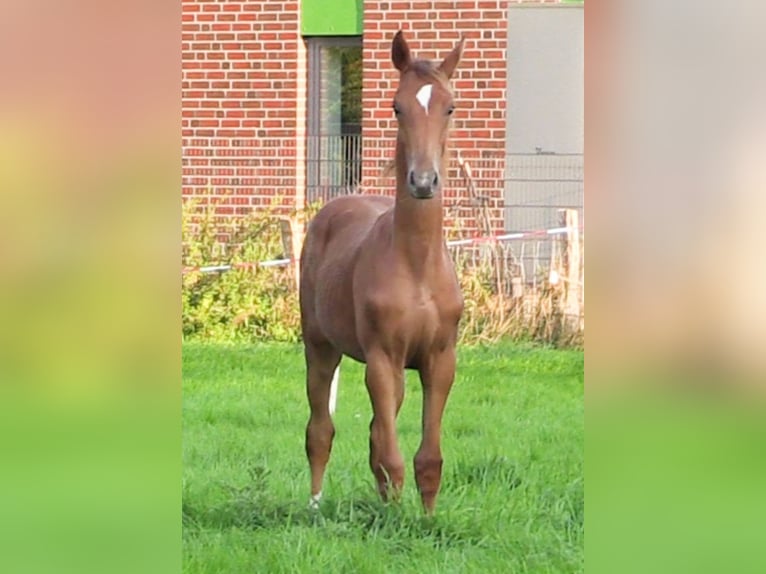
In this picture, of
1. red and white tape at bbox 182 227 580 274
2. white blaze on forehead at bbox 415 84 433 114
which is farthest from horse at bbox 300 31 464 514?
red and white tape at bbox 182 227 580 274

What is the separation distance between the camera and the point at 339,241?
18.2 ft

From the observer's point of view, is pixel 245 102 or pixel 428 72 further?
pixel 245 102

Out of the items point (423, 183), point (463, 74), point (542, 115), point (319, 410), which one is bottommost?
point (319, 410)

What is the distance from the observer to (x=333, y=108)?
13.1m

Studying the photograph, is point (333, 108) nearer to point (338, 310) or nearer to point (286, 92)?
point (286, 92)

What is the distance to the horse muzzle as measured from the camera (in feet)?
14.1

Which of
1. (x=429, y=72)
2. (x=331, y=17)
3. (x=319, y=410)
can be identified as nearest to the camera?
(x=429, y=72)

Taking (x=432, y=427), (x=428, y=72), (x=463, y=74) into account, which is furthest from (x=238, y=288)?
(x=428, y=72)

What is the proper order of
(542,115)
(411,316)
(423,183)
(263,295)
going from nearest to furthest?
(423,183) → (411,316) → (263,295) → (542,115)

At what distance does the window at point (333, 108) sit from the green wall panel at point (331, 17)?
0.17 m

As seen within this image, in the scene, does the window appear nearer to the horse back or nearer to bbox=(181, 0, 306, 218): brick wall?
bbox=(181, 0, 306, 218): brick wall

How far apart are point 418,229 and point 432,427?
0.75m

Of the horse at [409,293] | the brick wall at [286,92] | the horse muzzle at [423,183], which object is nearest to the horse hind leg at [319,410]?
the horse at [409,293]

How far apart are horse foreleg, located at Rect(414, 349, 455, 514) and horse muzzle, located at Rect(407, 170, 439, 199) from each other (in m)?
0.76
